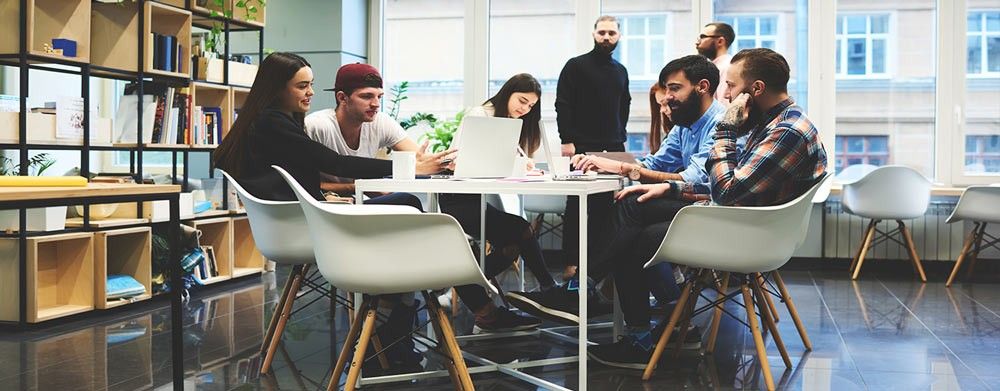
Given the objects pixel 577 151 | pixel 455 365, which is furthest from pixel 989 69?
pixel 455 365

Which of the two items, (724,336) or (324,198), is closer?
(324,198)

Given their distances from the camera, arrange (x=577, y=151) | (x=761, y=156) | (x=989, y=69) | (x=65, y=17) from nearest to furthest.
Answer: (x=761, y=156), (x=65, y=17), (x=577, y=151), (x=989, y=69)

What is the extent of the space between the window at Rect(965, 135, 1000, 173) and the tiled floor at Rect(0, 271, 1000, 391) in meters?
2.08

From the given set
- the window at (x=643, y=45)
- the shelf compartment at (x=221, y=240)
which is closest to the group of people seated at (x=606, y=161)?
the shelf compartment at (x=221, y=240)

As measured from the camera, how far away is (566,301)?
3523 millimetres

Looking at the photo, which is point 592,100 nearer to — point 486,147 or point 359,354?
point 486,147

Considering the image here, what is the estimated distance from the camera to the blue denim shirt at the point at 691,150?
3.29m

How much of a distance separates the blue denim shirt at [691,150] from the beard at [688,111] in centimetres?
2

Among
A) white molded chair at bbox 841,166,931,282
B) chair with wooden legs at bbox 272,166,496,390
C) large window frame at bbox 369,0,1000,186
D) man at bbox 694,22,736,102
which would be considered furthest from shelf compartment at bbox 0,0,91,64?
white molded chair at bbox 841,166,931,282

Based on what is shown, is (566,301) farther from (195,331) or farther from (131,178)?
(131,178)

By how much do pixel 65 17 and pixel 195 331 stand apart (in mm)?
1724

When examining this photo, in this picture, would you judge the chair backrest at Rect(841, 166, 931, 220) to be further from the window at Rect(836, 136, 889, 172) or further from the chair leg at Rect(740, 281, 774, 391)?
the chair leg at Rect(740, 281, 774, 391)

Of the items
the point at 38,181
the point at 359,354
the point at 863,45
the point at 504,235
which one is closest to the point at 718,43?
the point at 504,235

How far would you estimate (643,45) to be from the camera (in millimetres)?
7016
